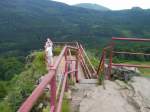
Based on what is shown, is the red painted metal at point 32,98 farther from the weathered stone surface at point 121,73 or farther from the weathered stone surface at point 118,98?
the weathered stone surface at point 121,73

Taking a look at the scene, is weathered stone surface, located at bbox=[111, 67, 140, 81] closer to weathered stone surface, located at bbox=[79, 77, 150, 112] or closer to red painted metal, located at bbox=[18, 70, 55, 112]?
weathered stone surface, located at bbox=[79, 77, 150, 112]

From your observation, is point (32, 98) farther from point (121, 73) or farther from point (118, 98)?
point (121, 73)

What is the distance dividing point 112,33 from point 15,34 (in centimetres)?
4321

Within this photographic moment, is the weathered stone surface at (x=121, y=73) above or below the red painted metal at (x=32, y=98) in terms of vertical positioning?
below

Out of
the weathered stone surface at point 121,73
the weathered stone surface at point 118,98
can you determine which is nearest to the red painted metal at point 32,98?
the weathered stone surface at point 118,98

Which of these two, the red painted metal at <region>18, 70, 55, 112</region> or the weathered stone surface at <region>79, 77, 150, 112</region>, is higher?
the red painted metal at <region>18, 70, 55, 112</region>

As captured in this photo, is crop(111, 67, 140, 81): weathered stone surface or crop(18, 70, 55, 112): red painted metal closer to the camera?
crop(18, 70, 55, 112): red painted metal

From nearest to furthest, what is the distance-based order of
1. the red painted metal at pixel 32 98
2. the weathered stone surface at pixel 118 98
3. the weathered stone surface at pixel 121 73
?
the red painted metal at pixel 32 98
the weathered stone surface at pixel 118 98
the weathered stone surface at pixel 121 73

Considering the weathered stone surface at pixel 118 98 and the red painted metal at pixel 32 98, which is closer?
the red painted metal at pixel 32 98

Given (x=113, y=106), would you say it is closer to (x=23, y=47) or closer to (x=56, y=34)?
(x=23, y=47)

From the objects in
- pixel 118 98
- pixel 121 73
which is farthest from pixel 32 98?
pixel 121 73

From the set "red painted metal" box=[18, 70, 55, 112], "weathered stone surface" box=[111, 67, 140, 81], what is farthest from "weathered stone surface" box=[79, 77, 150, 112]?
"red painted metal" box=[18, 70, 55, 112]

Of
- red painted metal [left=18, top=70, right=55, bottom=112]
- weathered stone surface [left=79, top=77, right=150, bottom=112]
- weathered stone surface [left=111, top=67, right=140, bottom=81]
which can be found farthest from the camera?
weathered stone surface [left=111, top=67, right=140, bottom=81]

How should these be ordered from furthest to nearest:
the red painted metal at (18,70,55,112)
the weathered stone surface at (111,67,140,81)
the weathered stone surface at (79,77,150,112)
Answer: the weathered stone surface at (111,67,140,81) → the weathered stone surface at (79,77,150,112) → the red painted metal at (18,70,55,112)
